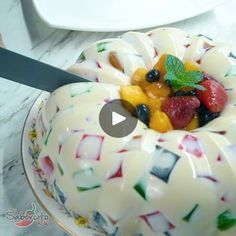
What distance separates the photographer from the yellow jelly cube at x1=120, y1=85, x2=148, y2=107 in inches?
30.1

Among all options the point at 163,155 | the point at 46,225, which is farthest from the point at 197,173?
the point at 46,225

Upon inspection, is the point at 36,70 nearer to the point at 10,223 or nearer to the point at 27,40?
the point at 10,223

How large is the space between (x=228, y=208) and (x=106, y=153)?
20 centimetres

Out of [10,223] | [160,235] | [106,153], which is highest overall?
[106,153]

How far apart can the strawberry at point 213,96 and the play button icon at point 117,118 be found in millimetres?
116

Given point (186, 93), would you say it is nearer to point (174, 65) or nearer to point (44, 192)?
point (174, 65)

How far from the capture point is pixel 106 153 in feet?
2.31

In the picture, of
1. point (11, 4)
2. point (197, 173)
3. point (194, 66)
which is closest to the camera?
point (197, 173)

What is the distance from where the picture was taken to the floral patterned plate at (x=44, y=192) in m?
0.74

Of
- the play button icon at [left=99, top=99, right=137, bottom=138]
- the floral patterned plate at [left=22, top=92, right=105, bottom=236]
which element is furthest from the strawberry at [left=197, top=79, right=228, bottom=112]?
the floral patterned plate at [left=22, top=92, right=105, bottom=236]

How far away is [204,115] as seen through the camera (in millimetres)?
768

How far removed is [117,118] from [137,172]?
0.32ft
